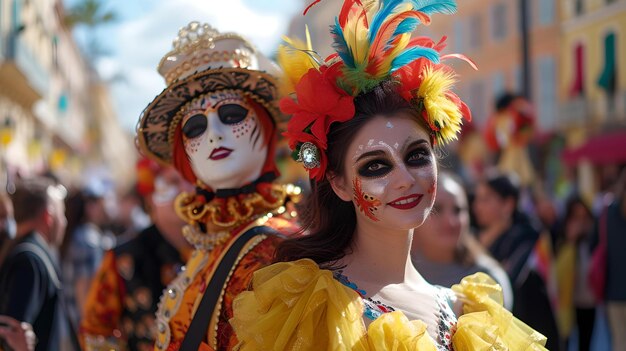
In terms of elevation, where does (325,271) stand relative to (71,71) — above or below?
below

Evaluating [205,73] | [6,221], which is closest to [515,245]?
[205,73]

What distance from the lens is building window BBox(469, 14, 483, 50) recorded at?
32781mm

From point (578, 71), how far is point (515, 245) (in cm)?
2282

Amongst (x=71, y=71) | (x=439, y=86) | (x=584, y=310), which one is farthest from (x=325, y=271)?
(x=71, y=71)

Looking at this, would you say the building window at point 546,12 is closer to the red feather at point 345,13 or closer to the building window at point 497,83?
the building window at point 497,83

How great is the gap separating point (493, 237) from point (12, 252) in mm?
3360

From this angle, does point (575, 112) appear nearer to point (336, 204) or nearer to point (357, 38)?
point (336, 204)

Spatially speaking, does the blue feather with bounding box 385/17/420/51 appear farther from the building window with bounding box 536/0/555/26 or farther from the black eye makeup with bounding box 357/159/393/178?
the building window with bounding box 536/0/555/26

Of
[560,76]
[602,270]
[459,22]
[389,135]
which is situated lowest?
[602,270]

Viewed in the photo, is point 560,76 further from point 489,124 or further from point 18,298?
point 18,298

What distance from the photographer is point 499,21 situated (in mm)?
31391

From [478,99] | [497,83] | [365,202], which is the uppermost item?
[497,83]

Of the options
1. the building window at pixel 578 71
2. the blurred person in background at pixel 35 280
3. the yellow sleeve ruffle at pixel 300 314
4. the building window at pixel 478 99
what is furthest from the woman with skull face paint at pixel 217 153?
the building window at pixel 478 99

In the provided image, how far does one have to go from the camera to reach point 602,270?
265 inches
